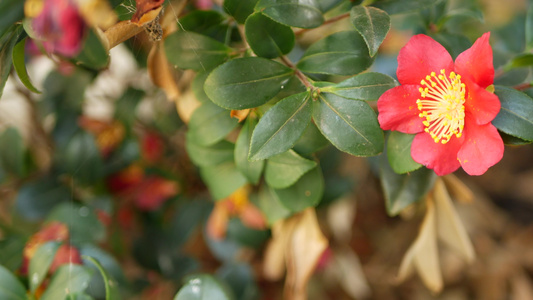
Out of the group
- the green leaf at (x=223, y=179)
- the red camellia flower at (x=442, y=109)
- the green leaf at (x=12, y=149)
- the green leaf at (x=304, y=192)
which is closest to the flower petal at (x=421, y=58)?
the red camellia flower at (x=442, y=109)

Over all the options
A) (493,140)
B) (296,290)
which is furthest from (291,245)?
(493,140)

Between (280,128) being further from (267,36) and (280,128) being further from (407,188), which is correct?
(407,188)

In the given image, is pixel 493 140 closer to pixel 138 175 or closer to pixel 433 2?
pixel 433 2

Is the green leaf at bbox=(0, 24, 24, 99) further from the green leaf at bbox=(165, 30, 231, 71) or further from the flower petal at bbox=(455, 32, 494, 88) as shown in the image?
the flower petal at bbox=(455, 32, 494, 88)

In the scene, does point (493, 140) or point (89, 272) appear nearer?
point (493, 140)

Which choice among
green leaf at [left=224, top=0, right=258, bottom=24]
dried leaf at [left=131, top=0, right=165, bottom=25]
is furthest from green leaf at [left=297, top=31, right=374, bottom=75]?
dried leaf at [left=131, top=0, right=165, bottom=25]

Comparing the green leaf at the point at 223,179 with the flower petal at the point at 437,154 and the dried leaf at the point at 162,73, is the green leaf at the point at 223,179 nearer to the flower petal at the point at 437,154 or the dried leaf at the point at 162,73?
the dried leaf at the point at 162,73

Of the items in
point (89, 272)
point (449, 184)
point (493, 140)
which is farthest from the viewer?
point (449, 184)
